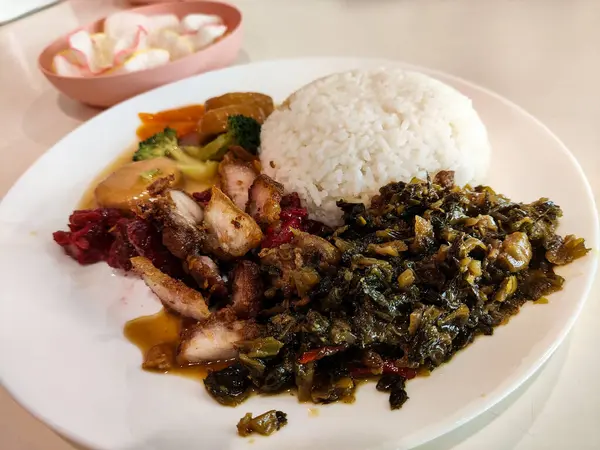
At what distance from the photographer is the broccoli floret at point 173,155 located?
11.0 feet

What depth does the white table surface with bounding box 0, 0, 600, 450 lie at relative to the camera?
6.72ft

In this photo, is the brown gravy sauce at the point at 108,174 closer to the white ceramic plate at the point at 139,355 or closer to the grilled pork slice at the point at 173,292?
the white ceramic plate at the point at 139,355

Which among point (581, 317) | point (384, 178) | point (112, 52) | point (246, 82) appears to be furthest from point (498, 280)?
point (112, 52)

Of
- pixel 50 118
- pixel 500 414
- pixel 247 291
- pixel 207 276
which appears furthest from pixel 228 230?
pixel 50 118

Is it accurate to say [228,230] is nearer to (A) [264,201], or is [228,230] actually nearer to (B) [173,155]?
(A) [264,201]

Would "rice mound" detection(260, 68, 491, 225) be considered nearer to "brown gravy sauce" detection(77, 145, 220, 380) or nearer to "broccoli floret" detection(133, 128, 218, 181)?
"broccoli floret" detection(133, 128, 218, 181)

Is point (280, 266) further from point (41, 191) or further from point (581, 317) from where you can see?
point (41, 191)

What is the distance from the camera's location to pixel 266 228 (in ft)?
8.66

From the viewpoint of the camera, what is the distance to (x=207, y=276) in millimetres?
2494

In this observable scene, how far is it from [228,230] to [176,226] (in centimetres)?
27

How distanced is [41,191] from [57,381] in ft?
4.74

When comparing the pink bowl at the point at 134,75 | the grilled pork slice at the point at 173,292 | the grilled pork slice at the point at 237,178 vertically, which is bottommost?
the grilled pork slice at the point at 173,292

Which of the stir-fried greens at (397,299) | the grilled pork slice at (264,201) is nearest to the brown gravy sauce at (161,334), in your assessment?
the stir-fried greens at (397,299)

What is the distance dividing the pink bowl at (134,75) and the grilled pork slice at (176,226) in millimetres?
1536
